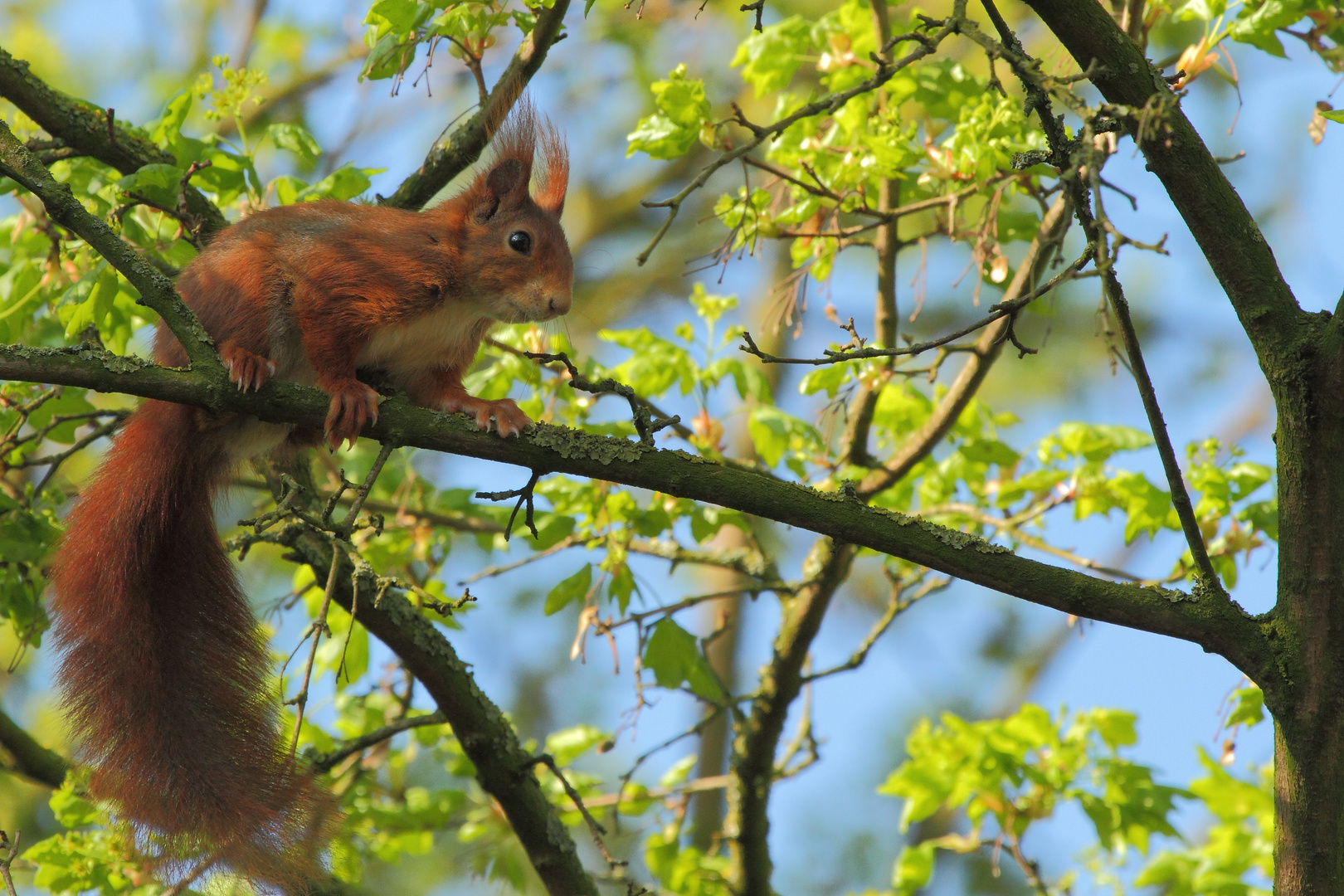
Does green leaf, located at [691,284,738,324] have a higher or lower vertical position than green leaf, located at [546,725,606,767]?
higher

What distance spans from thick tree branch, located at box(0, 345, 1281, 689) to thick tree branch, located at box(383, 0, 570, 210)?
3.74ft

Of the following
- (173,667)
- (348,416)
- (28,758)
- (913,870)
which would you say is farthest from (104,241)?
(913,870)

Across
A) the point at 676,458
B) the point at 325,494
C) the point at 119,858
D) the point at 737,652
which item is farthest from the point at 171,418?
A: the point at 737,652

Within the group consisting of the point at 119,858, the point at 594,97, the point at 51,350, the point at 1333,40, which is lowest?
the point at 119,858

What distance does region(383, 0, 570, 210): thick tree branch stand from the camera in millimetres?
2676

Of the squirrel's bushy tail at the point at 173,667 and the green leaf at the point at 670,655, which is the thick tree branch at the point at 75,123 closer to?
the squirrel's bushy tail at the point at 173,667

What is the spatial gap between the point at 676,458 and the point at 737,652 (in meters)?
3.82

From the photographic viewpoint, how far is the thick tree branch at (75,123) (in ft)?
8.77

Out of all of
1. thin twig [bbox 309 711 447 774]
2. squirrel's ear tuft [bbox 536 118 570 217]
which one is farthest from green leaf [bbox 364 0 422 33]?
thin twig [bbox 309 711 447 774]

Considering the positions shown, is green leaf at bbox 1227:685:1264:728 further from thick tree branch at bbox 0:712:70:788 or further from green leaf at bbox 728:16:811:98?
thick tree branch at bbox 0:712:70:788

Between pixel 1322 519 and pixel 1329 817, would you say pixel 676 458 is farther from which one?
pixel 1329 817

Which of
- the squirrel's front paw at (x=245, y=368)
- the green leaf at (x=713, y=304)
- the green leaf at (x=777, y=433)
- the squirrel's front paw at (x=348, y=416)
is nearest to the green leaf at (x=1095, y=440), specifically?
the green leaf at (x=777, y=433)

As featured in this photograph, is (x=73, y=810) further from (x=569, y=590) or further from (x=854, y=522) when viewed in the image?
→ (x=854, y=522)

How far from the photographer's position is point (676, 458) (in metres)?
1.90
